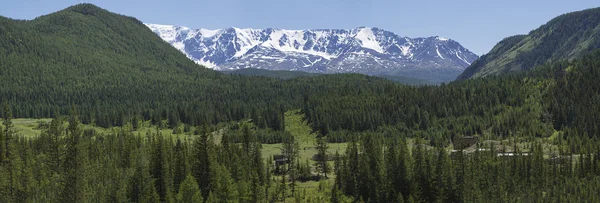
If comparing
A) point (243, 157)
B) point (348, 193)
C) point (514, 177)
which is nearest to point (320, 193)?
point (348, 193)

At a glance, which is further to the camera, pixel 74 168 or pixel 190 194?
pixel 190 194

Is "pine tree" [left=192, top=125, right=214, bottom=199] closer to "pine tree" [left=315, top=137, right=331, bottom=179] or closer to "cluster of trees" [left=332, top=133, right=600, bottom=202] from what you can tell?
"cluster of trees" [left=332, top=133, right=600, bottom=202]

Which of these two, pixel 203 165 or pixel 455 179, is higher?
pixel 203 165

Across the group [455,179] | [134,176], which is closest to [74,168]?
[134,176]

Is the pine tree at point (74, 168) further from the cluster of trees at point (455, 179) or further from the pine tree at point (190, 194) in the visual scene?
the cluster of trees at point (455, 179)

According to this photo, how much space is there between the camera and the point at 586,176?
152250 mm

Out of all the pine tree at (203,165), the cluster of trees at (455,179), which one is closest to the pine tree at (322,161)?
the cluster of trees at (455,179)

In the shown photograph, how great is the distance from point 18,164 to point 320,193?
71.1 meters

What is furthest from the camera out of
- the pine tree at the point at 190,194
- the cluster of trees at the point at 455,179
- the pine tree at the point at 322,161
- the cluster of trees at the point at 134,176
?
the pine tree at the point at 322,161

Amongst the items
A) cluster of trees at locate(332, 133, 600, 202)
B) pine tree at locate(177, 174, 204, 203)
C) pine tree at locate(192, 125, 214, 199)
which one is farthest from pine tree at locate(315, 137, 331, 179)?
pine tree at locate(177, 174, 204, 203)

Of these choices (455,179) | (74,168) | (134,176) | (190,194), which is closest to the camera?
(74,168)

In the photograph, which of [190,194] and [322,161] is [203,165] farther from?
[322,161]

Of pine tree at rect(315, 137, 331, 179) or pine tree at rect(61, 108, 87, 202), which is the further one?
pine tree at rect(315, 137, 331, 179)

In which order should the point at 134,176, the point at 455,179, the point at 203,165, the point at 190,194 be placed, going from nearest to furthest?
the point at 190,194
the point at 134,176
the point at 203,165
the point at 455,179
